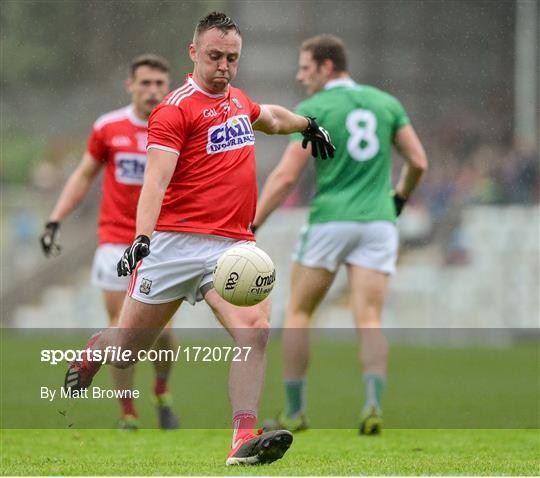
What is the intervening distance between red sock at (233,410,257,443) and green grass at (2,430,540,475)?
17cm

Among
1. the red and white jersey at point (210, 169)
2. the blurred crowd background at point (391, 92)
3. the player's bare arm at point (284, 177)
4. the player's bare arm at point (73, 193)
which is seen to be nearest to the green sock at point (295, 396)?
the player's bare arm at point (284, 177)

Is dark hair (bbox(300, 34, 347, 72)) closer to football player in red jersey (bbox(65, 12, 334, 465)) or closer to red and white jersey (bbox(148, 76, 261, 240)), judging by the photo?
football player in red jersey (bbox(65, 12, 334, 465))

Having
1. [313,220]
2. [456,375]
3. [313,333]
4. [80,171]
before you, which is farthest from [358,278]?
[313,333]

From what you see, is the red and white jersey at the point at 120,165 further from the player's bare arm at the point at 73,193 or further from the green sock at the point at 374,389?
the green sock at the point at 374,389

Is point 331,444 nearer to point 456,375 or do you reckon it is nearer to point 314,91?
point 314,91

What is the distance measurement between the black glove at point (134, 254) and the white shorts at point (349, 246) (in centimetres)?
275

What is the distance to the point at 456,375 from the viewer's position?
12.4 meters

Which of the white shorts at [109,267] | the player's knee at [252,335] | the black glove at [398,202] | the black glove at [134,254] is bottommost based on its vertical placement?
the player's knee at [252,335]

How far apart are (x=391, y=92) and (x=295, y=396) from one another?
1048 centimetres

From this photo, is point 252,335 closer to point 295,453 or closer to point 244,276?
point 244,276

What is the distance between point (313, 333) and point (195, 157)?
38.4ft

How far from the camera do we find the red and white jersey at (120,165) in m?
8.52

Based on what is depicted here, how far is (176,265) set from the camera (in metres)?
6.17

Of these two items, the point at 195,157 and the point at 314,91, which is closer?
the point at 195,157
